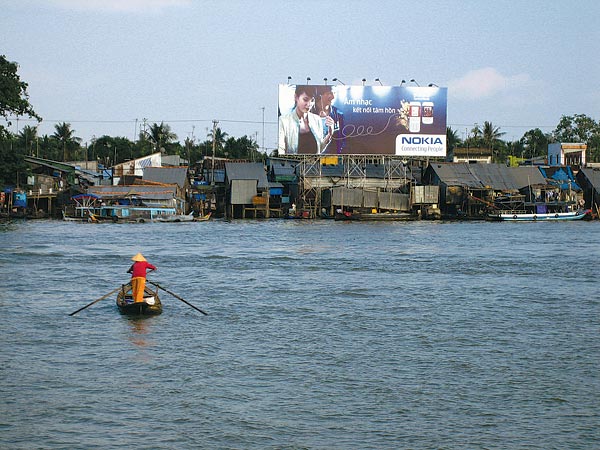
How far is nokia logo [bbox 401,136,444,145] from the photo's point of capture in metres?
54.0

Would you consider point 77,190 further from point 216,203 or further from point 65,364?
point 65,364

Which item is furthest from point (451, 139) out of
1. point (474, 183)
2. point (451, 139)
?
point (474, 183)

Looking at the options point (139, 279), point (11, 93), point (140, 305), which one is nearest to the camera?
point (139, 279)

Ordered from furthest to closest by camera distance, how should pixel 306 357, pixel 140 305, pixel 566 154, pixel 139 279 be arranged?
pixel 566 154 < pixel 140 305 < pixel 139 279 < pixel 306 357


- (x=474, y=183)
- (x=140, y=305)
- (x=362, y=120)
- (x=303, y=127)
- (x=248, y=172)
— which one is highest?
(x=362, y=120)

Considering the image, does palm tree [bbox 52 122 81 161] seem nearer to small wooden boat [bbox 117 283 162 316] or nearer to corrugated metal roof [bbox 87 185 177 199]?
corrugated metal roof [bbox 87 185 177 199]

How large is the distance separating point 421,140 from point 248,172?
13.2 meters

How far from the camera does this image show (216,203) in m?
63.7

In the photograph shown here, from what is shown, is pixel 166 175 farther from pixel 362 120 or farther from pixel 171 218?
pixel 362 120

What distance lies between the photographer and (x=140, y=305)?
693 inches

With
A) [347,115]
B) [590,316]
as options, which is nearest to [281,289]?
[590,316]

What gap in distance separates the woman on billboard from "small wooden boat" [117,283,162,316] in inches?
1399

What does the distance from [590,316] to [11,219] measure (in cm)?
4399

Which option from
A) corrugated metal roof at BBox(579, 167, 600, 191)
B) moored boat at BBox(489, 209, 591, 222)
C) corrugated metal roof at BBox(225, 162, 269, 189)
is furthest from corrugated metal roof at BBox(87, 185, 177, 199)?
corrugated metal roof at BBox(579, 167, 600, 191)
